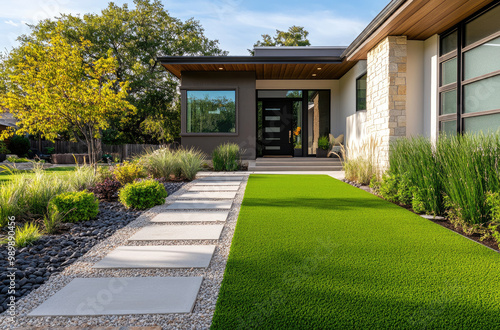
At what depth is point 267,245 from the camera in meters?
2.85

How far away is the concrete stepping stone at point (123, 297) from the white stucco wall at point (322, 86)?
442 inches

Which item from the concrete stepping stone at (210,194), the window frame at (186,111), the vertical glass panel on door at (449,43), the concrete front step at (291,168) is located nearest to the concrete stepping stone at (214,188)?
the concrete stepping stone at (210,194)

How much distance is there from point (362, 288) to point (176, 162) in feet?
20.8

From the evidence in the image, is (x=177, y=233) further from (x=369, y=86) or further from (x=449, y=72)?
(x=369, y=86)

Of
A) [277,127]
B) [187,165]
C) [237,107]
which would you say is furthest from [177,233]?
[277,127]

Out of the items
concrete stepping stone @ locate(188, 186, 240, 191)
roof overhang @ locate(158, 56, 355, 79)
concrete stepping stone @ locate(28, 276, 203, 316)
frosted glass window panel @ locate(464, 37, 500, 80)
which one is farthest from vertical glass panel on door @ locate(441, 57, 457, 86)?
concrete stepping stone @ locate(28, 276, 203, 316)

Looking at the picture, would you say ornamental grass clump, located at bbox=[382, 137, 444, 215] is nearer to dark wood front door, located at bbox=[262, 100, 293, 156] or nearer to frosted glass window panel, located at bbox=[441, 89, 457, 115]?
frosted glass window panel, located at bbox=[441, 89, 457, 115]

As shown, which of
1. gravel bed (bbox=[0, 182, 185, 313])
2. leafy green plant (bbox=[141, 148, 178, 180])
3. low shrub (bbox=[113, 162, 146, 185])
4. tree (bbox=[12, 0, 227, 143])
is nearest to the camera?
gravel bed (bbox=[0, 182, 185, 313])

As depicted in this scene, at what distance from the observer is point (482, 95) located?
5.11 meters

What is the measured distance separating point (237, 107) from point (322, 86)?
3.67 m

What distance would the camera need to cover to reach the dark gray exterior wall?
37.0 feet

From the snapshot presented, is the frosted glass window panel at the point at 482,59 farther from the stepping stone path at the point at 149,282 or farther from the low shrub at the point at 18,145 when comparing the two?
the low shrub at the point at 18,145

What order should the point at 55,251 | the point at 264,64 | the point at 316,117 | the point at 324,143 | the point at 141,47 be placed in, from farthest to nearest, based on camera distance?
the point at 141,47, the point at 316,117, the point at 324,143, the point at 264,64, the point at 55,251

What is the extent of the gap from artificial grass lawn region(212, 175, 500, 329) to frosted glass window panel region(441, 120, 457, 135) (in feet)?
9.24
